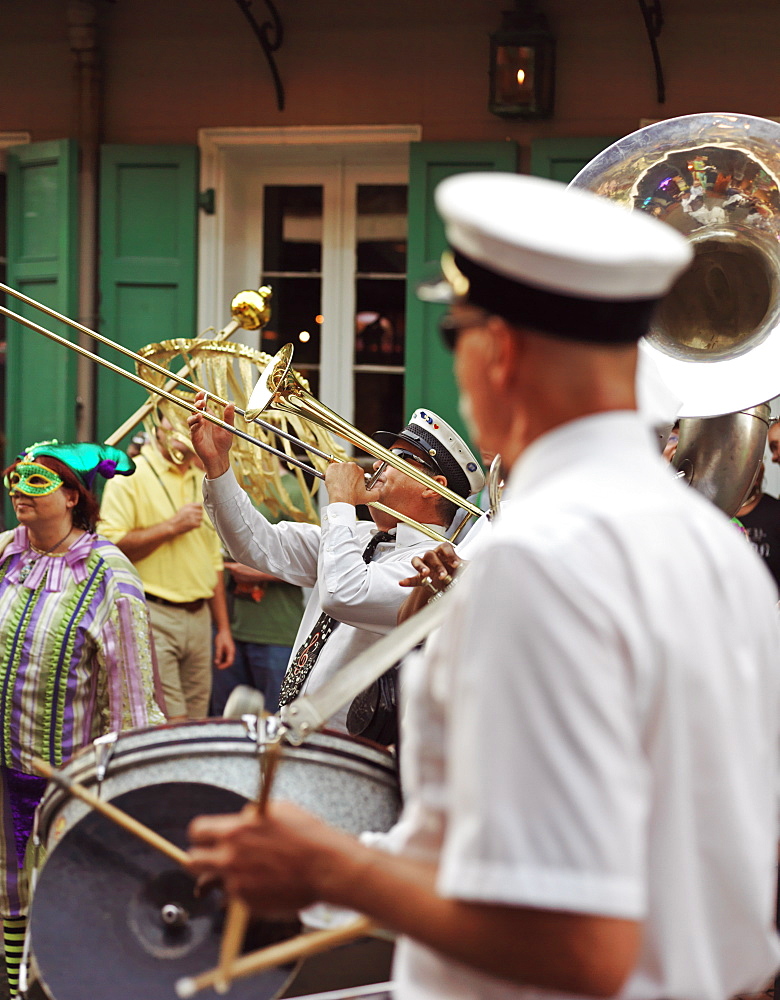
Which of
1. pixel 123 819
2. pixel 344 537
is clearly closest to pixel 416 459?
pixel 344 537

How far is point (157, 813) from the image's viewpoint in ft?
6.06

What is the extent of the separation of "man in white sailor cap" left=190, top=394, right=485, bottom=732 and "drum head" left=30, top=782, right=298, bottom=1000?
1325 mm

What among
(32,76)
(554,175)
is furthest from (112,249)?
(554,175)

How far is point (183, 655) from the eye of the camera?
17.5 feet

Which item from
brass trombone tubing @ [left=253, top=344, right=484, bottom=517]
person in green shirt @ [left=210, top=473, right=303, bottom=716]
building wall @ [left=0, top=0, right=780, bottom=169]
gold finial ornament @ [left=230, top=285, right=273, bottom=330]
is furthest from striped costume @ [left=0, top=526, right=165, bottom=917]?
building wall @ [left=0, top=0, right=780, bottom=169]

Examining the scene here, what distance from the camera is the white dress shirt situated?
3.29 m

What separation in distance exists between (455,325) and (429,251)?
4.74 metres

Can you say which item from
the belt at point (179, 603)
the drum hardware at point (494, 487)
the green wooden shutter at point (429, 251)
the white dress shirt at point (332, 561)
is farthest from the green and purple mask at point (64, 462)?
the green wooden shutter at point (429, 251)

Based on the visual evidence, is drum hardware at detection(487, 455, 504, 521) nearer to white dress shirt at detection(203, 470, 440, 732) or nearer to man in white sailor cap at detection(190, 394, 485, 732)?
man in white sailor cap at detection(190, 394, 485, 732)

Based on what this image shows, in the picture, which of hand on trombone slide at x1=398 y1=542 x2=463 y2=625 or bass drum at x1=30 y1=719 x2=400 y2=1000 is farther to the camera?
hand on trombone slide at x1=398 y1=542 x2=463 y2=625

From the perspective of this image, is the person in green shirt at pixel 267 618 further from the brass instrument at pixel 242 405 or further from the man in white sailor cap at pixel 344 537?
the man in white sailor cap at pixel 344 537

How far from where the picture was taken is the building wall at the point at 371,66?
5570 millimetres

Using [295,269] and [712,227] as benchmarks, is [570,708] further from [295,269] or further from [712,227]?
[295,269]

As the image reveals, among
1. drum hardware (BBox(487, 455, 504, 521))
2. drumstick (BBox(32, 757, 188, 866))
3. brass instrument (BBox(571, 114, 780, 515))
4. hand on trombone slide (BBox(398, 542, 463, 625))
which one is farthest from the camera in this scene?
brass instrument (BBox(571, 114, 780, 515))
